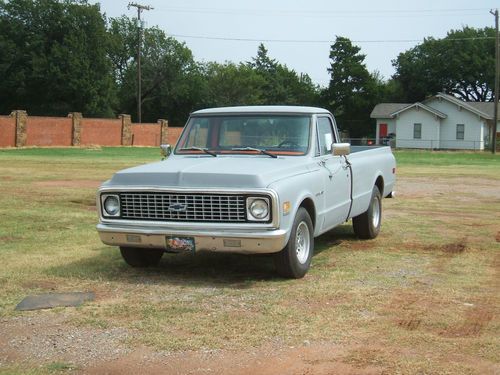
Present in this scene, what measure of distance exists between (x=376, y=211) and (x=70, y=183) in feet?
36.4

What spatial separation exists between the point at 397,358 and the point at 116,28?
303 ft

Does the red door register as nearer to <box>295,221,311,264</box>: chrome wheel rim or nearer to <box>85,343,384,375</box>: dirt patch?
<box>295,221,311,264</box>: chrome wheel rim

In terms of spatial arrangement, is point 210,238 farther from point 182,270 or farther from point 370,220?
point 370,220

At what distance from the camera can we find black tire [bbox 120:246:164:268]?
7730 mm

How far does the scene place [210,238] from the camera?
22.3 feet

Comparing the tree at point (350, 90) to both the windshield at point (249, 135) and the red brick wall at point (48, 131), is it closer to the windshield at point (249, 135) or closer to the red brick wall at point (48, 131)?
the red brick wall at point (48, 131)

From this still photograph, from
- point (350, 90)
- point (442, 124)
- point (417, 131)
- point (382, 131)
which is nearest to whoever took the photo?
point (442, 124)

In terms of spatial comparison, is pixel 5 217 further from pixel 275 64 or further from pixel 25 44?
pixel 275 64

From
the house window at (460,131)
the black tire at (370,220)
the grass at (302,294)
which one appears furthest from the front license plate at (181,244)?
the house window at (460,131)

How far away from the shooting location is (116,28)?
92.4 metres

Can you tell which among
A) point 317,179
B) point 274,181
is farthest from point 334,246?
point 274,181

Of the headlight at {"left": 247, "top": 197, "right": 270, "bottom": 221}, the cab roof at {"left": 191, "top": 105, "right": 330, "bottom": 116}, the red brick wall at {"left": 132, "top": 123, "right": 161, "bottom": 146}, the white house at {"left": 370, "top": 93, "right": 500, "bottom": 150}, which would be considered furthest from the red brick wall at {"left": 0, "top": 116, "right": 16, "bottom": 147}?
the headlight at {"left": 247, "top": 197, "right": 270, "bottom": 221}

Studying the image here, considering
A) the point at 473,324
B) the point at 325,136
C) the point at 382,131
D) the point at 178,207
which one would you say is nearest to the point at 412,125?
the point at 382,131

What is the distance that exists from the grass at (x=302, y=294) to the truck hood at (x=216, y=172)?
105cm
